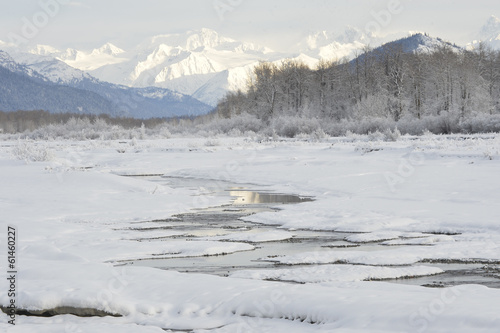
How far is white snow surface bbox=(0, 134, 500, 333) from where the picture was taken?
6684 mm

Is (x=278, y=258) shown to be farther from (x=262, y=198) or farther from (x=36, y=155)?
(x=36, y=155)

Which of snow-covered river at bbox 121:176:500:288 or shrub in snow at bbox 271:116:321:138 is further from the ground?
shrub in snow at bbox 271:116:321:138

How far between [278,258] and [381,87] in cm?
5973

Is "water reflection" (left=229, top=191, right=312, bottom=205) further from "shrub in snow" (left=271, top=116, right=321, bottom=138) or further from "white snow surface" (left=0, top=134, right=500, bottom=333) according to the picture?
"shrub in snow" (left=271, top=116, right=321, bottom=138)

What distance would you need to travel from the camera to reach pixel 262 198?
1922 centimetres

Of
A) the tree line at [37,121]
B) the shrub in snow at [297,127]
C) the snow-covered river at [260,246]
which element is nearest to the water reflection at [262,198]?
the snow-covered river at [260,246]

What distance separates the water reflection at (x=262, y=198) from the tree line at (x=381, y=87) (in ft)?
115

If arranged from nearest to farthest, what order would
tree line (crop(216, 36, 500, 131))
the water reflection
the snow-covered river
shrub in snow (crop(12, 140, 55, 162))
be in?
the snow-covered river < the water reflection < shrub in snow (crop(12, 140, 55, 162)) < tree line (crop(216, 36, 500, 131))

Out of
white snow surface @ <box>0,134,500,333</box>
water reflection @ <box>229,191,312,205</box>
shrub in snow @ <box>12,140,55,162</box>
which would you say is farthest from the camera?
shrub in snow @ <box>12,140,55,162</box>

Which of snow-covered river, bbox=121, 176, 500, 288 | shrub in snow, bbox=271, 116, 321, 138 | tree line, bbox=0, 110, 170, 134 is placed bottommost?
A: snow-covered river, bbox=121, 176, 500, 288

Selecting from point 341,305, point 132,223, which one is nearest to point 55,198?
point 132,223

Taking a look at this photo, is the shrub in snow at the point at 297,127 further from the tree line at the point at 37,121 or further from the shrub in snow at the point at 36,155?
the tree line at the point at 37,121

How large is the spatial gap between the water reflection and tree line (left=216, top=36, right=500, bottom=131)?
35.0m

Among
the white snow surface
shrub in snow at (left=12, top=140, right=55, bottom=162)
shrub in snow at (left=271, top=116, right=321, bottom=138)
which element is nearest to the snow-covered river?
the white snow surface
